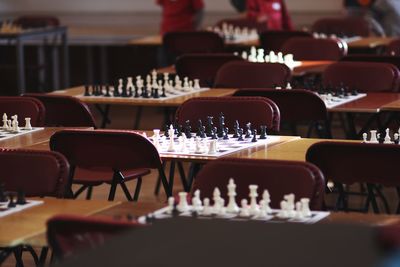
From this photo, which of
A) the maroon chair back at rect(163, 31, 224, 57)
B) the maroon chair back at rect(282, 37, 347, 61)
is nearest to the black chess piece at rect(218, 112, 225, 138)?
the maroon chair back at rect(282, 37, 347, 61)

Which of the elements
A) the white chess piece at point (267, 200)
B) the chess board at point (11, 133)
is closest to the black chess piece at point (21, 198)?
the white chess piece at point (267, 200)

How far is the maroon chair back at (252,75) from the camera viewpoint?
7844 mm

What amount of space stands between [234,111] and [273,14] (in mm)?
6302

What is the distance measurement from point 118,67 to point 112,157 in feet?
28.2

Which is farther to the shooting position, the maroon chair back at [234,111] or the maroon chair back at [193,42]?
the maroon chair back at [193,42]

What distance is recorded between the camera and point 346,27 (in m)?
11.9

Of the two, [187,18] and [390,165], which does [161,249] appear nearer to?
[390,165]

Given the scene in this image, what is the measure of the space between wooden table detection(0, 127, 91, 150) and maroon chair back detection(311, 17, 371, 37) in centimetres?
620

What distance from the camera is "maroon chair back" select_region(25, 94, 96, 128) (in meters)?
6.72

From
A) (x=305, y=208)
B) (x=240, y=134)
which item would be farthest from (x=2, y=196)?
→ (x=240, y=134)

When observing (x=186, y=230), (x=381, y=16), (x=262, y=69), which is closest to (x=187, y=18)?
(x=381, y=16)

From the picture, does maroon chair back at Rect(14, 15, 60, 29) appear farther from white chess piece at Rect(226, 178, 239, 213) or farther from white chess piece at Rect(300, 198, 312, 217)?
white chess piece at Rect(300, 198, 312, 217)

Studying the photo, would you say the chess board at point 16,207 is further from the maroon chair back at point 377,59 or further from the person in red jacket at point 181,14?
the person in red jacket at point 181,14

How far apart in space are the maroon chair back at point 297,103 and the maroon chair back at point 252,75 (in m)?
0.88
